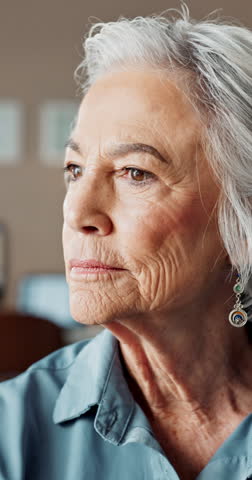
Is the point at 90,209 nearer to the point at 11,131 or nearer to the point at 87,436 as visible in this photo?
the point at 87,436

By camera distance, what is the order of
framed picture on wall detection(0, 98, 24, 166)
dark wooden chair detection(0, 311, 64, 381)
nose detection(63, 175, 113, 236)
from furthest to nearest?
framed picture on wall detection(0, 98, 24, 166) → dark wooden chair detection(0, 311, 64, 381) → nose detection(63, 175, 113, 236)

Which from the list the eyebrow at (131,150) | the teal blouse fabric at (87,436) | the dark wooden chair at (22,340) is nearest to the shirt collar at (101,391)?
the teal blouse fabric at (87,436)

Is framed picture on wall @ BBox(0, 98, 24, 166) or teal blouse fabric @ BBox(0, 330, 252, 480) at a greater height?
framed picture on wall @ BBox(0, 98, 24, 166)

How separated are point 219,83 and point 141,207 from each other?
0.90ft

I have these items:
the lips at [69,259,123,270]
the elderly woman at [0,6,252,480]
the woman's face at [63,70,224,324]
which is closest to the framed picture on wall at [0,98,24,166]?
the elderly woman at [0,6,252,480]

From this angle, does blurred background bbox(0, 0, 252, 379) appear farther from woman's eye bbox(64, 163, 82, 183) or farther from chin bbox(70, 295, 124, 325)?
chin bbox(70, 295, 124, 325)

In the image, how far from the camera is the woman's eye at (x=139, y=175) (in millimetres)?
1276

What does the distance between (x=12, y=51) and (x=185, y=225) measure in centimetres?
648

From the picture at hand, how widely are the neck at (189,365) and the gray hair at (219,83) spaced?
4.6 inches

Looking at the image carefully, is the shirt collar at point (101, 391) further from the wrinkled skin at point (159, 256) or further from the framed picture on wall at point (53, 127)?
the framed picture on wall at point (53, 127)

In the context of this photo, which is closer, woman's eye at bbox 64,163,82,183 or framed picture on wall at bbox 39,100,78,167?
woman's eye at bbox 64,163,82,183

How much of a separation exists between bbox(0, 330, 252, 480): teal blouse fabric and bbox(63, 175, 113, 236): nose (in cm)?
28

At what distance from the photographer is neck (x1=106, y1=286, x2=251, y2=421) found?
1.34 m

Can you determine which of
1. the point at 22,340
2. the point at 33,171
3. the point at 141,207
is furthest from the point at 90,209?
the point at 33,171
